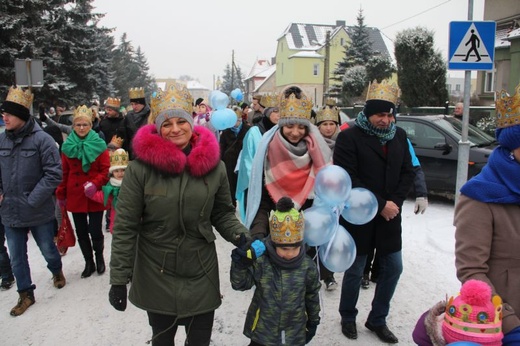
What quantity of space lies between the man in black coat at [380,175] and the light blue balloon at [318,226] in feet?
1.96

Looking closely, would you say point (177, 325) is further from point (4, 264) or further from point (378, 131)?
point (4, 264)

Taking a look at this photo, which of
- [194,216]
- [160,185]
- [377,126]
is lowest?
[194,216]

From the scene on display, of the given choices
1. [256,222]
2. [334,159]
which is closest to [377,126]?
[334,159]

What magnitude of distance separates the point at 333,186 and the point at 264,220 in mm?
696

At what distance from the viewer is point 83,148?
5305 mm

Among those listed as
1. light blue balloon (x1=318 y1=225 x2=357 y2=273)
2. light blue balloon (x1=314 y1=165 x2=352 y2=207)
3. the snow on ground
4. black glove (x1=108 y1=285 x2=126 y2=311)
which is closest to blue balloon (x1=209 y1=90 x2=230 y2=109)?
the snow on ground

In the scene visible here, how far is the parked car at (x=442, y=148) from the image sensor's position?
8.84 metres

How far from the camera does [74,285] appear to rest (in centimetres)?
542

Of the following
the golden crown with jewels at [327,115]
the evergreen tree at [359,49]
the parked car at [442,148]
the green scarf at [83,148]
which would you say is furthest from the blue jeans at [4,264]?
the evergreen tree at [359,49]

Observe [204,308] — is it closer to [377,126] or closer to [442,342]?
[442,342]

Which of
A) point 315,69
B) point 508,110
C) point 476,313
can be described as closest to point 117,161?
point 508,110

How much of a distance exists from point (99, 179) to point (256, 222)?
258 centimetres

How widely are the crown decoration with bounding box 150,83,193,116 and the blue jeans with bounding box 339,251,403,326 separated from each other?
2.06 metres

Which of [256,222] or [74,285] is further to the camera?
[74,285]
